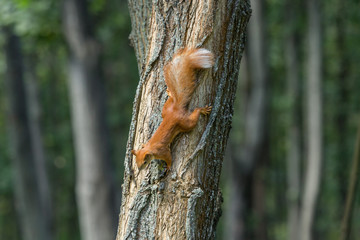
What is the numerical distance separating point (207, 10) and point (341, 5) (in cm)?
1255

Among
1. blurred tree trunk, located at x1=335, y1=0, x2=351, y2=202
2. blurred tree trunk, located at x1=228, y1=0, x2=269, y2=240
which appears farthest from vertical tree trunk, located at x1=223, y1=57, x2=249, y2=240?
blurred tree trunk, located at x1=335, y1=0, x2=351, y2=202

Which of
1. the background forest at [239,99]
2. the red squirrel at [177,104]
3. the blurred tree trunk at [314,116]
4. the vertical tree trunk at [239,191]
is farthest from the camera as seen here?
the blurred tree trunk at [314,116]

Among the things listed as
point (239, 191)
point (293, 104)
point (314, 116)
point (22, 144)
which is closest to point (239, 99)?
point (314, 116)

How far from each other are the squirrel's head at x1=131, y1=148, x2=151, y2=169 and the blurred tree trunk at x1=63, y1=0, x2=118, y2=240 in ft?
19.9

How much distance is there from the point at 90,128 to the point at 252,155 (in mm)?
3054

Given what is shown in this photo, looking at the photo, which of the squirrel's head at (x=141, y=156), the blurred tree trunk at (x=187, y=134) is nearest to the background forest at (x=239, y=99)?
the blurred tree trunk at (x=187, y=134)

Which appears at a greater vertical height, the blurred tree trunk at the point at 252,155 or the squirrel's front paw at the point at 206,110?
the squirrel's front paw at the point at 206,110

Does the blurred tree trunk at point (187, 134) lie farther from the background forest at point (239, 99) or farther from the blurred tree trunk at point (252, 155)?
the blurred tree trunk at point (252, 155)

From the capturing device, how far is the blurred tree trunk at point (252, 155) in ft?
31.1

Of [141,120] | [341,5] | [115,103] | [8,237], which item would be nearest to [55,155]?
[115,103]

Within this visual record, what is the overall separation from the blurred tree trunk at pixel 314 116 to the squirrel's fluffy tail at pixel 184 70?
7931 mm

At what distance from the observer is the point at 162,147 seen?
7.07 ft

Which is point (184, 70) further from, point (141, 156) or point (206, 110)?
point (141, 156)

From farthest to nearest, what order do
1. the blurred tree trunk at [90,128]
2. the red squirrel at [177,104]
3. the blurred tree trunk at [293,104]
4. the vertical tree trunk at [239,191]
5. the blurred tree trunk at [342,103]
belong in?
the blurred tree trunk at [342,103]
the blurred tree trunk at [293,104]
the vertical tree trunk at [239,191]
the blurred tree trunk at [90,128]
the red squirrel at [177,104]
